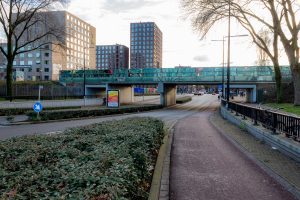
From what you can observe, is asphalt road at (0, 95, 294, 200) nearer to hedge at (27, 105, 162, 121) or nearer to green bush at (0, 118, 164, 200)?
green bush at (0, 118, 164, 200)

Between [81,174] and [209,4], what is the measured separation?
84.2 ft

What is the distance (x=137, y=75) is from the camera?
52531mm

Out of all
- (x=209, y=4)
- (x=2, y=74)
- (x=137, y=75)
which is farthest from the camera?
(x=2, y=74)

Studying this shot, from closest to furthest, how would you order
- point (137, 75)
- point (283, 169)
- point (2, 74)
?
point (283, 169) → point (137, 75) → point (2, 74)

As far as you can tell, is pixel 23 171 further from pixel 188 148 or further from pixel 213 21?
pixel 213 21

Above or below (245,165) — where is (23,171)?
above

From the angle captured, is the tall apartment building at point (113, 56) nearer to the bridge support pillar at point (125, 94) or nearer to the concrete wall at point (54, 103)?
the bridge support pillar at point (125, 94)

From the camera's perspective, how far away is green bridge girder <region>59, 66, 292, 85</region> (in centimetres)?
4709

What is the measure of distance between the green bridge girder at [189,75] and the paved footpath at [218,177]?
38519mm

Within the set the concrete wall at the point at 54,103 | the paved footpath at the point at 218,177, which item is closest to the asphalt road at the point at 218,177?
the paved footpath at the point at 218,177

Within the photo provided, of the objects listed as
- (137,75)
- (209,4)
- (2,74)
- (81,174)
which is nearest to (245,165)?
(81,174)

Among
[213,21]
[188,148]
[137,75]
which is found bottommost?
[188,148]

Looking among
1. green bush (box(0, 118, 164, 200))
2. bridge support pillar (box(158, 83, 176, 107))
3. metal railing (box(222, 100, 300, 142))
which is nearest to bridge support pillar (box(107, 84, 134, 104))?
bridge support pillar (box(158, 83, 176, 107))

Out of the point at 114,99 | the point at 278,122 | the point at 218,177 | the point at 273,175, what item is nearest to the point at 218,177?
the point at 218,177
